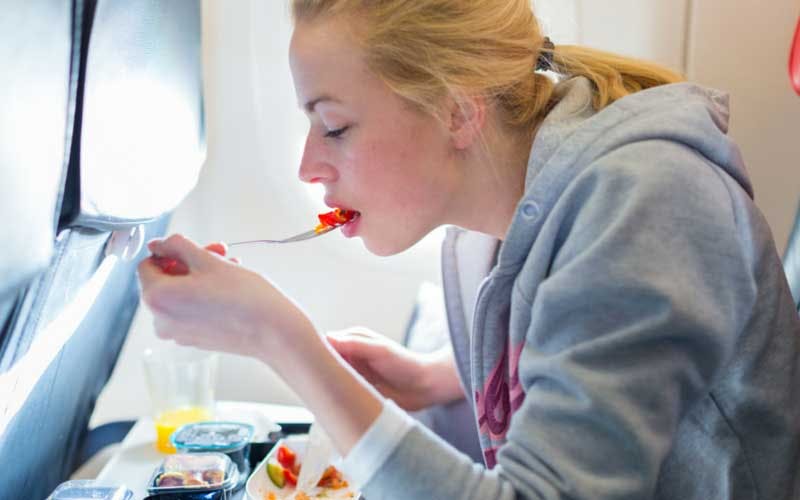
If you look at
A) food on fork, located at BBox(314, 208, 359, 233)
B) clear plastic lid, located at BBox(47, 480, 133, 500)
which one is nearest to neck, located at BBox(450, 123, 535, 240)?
food on fork, located at BBox(314, 208, 359, 233)

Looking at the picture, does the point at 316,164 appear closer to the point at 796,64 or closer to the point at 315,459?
the point at 315,459

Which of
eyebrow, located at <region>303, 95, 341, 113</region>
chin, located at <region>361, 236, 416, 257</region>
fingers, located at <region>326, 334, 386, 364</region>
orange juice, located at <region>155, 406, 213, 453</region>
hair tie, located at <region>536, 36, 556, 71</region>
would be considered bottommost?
orange juice, located at <region>155, 406, 213, 453</region>

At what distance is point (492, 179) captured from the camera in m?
1.10

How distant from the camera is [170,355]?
1661mm

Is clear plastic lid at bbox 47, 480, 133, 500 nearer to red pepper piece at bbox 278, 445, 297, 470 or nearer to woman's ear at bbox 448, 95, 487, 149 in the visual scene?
red pepper piece at bbox 278, 445, 297, 470

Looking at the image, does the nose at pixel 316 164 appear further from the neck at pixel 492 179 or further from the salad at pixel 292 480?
the salad at pixel 292 480

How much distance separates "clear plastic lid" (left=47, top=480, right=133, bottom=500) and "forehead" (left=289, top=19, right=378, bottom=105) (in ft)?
1.81

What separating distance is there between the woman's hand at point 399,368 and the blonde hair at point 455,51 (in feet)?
1.49

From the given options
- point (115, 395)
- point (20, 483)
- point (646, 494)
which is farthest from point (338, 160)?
point (115, 395)

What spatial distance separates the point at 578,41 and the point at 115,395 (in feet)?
3.78

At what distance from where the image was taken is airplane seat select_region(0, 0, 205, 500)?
72 cm

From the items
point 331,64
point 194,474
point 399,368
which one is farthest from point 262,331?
point 399,368

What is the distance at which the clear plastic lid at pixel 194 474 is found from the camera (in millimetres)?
1181

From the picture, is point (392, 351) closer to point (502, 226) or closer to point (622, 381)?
point (502, 226)
